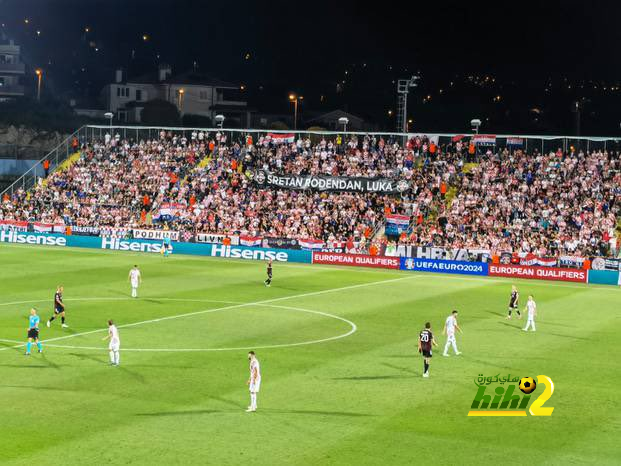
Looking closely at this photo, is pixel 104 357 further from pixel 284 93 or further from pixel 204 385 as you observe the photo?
pixel 284 93

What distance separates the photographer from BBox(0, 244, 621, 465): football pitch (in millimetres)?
19984

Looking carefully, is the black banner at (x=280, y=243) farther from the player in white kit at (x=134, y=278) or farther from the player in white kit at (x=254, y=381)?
the player in white kit at (x=254, y=381)

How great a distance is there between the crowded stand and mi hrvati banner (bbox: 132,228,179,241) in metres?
1.08

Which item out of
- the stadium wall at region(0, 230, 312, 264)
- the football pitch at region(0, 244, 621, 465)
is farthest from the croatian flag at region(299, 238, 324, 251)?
the football pitch at region(0, 244, 621, 465)

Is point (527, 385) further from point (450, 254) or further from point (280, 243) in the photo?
point (280, 243)

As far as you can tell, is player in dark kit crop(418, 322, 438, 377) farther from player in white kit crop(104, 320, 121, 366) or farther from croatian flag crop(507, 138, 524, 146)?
croatian flag crop(507, 138, 524, 146)

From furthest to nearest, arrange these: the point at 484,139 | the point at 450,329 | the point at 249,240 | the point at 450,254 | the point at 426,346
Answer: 1. the point at 484,139
2. the point at 249,240
3. the point at 450,254
4. the point at 450,329
5. the point at 426,346

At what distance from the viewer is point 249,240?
68812 mm

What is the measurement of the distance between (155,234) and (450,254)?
2545 cm

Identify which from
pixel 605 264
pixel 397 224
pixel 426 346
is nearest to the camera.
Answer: pixel 426 346

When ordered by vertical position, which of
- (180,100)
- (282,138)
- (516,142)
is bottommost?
(516,142)

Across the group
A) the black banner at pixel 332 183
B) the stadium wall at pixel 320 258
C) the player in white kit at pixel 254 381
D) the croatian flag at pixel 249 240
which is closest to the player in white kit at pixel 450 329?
the player in white kit at pixel 254 381

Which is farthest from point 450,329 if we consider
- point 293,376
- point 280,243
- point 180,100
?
point 180,100

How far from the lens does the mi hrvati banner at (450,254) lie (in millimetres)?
61844
